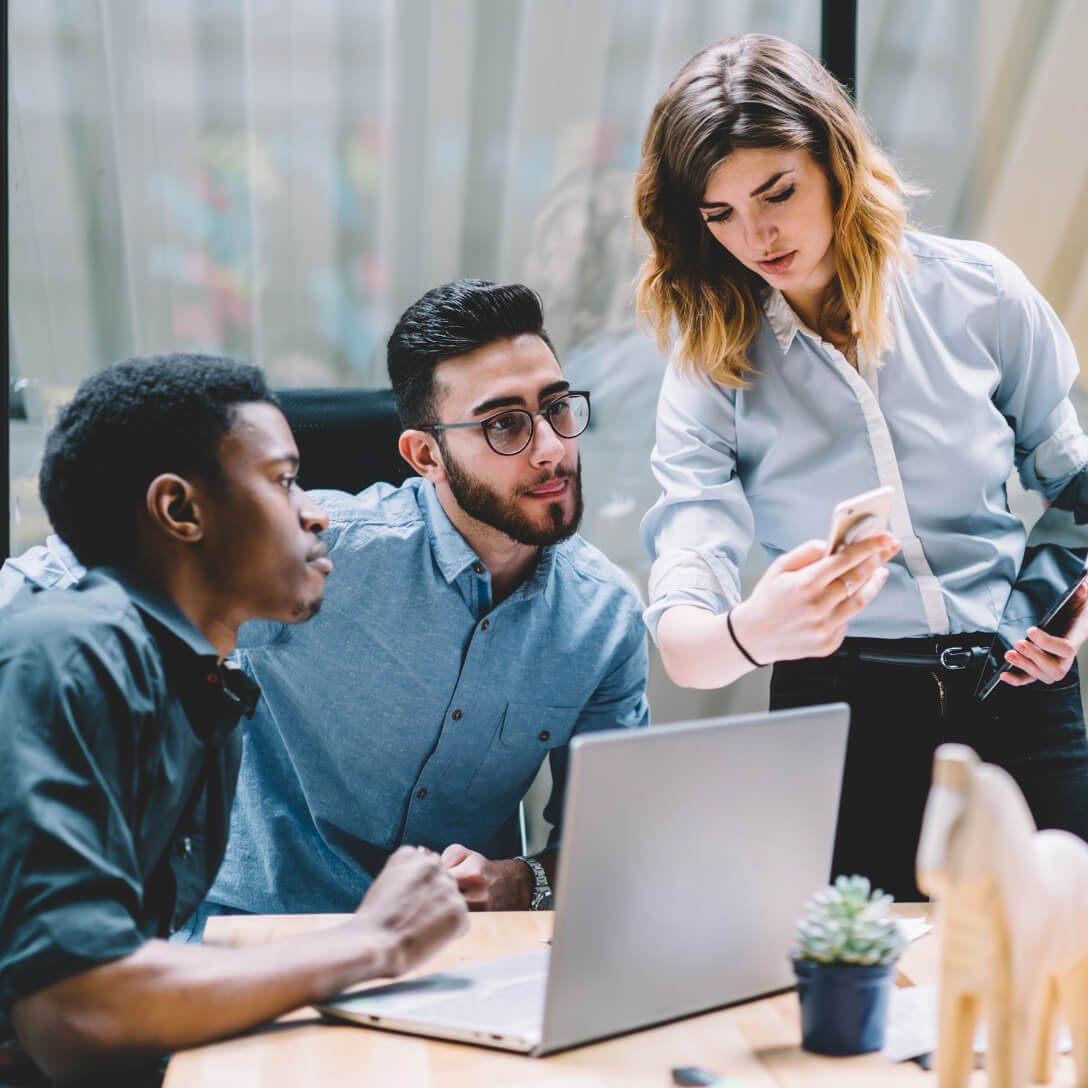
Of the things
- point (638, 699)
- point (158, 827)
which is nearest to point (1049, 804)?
point (638, 699)

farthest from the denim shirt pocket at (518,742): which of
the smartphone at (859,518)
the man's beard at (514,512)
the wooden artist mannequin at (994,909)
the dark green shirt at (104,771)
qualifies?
the wooden artist mannequin at (994,909)

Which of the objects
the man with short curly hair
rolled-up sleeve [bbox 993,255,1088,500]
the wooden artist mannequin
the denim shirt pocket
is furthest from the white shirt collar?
the wooden artist mannequin

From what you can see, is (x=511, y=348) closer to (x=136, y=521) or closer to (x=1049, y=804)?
(x=136, y=521)

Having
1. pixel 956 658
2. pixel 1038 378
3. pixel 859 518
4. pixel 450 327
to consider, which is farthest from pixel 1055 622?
pixel 450 327

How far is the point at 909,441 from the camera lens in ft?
5.52

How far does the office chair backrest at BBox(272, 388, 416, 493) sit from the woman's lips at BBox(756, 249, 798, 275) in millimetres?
642

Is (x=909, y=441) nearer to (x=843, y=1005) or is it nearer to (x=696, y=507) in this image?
(x=696, y=507)

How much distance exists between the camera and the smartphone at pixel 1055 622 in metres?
1.56

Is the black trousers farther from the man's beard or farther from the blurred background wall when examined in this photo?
the blurred background wall

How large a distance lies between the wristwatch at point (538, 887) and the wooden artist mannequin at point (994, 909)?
33.8 inches

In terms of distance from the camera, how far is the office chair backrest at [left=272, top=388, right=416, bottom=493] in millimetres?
1959

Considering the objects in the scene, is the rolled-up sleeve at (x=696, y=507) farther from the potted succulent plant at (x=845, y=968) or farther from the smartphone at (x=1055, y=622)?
the potted succulent plant at (x=845, y=968)

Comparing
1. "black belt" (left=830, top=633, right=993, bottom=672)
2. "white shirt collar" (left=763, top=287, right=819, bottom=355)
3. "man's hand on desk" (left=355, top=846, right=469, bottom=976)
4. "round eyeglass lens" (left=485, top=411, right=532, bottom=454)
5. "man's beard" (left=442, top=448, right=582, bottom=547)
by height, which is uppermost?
"white shirt collar" (left=763, top=287, right=819, bottom=355)

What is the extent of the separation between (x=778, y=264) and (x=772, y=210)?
0.08 m
